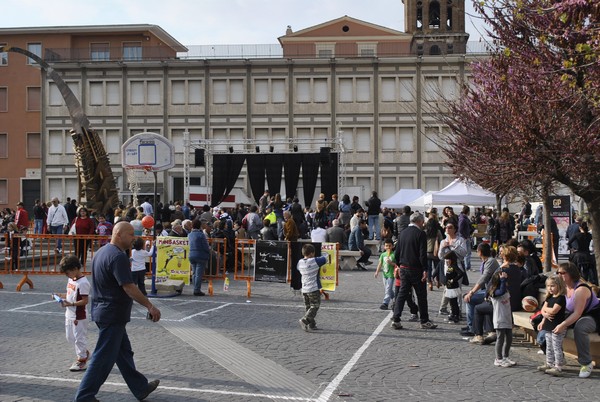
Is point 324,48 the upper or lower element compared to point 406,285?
upper

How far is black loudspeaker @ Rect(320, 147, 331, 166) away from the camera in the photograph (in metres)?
38.6

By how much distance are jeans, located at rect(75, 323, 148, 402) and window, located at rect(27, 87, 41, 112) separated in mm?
55900

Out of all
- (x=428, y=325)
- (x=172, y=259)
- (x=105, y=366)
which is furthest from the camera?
(x=172, y=259)

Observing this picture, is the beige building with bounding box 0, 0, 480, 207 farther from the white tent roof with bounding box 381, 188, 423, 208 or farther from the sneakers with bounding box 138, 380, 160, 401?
the sneakers with bounding box 138, 380, 160, 401

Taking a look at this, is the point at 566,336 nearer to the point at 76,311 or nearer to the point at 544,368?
the point at 544,368

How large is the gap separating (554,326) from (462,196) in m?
20.3

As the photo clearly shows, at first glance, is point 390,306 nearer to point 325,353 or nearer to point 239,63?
point 325,353

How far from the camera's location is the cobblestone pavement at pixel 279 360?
27.7 feet

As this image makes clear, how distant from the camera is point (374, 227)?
98.0 feet

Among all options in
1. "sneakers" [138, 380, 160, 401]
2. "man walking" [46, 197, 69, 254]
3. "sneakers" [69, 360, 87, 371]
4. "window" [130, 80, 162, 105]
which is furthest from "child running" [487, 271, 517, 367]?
"window" [130, 80, 162, 105]

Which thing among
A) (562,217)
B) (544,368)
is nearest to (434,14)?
(562,217)

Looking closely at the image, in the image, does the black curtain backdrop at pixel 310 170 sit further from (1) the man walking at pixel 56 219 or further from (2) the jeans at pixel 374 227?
(1) the man walking at pixel 56 219

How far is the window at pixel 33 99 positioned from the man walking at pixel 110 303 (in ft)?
183

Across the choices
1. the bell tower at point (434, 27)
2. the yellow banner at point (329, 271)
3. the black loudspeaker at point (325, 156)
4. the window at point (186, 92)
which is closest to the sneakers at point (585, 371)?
the yellow banner at point (329, 271)
